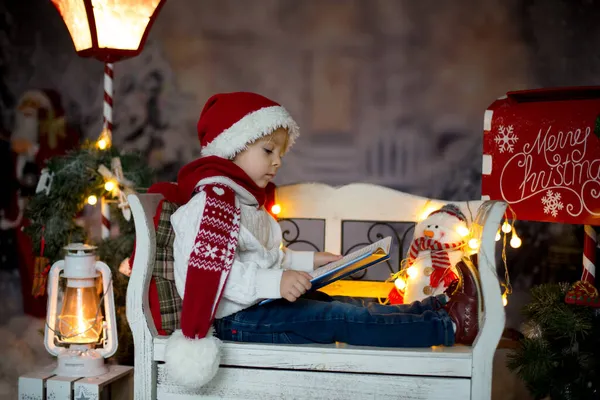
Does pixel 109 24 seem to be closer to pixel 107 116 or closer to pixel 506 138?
pixel 107 116

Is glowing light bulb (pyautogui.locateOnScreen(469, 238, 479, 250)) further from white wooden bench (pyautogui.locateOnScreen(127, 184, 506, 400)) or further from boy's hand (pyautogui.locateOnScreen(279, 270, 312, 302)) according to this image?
boy's hand (pyautogui.locateOnScreen(279, 270, 312, 302))

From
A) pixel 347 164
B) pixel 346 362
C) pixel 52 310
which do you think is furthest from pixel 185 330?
pixel 347 164

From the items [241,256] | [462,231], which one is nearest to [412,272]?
[462,231]

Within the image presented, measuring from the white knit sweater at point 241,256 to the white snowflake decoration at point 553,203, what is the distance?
3.05ft

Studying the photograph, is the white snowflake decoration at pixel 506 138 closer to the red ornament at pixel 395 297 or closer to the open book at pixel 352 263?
the red ornament at pixel 395 297

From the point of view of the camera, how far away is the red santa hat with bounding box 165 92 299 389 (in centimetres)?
159

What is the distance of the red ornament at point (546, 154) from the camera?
6.94 feet

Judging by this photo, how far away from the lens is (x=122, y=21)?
2.31 metres

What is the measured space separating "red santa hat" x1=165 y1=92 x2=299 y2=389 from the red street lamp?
64 centimetres

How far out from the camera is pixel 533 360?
2.21 metres

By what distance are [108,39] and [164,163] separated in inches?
44.1

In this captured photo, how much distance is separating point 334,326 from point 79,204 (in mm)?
1142

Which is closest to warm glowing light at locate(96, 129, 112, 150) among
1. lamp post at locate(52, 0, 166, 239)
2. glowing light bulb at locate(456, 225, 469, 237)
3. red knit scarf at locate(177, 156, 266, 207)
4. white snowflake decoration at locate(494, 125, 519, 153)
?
lamp post at locate(52, 0, 166, 239)

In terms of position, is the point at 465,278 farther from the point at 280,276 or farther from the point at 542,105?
the point at 542,105
